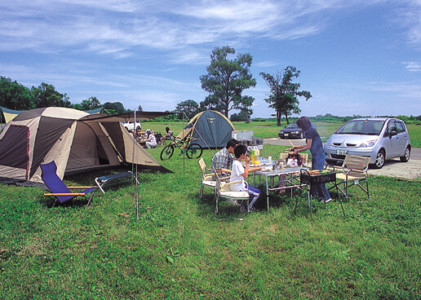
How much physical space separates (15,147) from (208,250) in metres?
6.31

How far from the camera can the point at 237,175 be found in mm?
4645

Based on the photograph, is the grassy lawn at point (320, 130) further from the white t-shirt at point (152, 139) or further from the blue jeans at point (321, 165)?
the white t-shirt at point (152, 139)

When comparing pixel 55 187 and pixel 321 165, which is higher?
pixel 321 165

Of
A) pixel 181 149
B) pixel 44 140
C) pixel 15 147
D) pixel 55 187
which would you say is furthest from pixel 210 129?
pixel 55 187

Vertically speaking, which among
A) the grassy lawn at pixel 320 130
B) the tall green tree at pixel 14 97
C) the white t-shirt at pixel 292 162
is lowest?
the white t-shirt at pixel 292 162

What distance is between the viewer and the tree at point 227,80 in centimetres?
4590

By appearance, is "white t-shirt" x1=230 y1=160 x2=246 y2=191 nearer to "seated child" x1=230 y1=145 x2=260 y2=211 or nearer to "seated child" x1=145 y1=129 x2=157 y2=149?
"seated child" x1=230 y1=145 x2=260 y2=211

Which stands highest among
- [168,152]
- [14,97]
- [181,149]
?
[14,97]

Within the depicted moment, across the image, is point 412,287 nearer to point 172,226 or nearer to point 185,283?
point 185,283

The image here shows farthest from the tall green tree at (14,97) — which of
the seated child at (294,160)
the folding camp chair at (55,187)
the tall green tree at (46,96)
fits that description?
the seated child at (294,160)

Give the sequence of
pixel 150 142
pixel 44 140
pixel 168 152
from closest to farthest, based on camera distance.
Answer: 1. pixel 44 140
2. pixel 168 152
3. pixel 150 142

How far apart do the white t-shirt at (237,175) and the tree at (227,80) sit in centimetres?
4206

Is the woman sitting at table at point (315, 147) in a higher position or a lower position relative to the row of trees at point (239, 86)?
lower

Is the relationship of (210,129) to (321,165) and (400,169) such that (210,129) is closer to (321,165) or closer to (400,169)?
(400,169)
